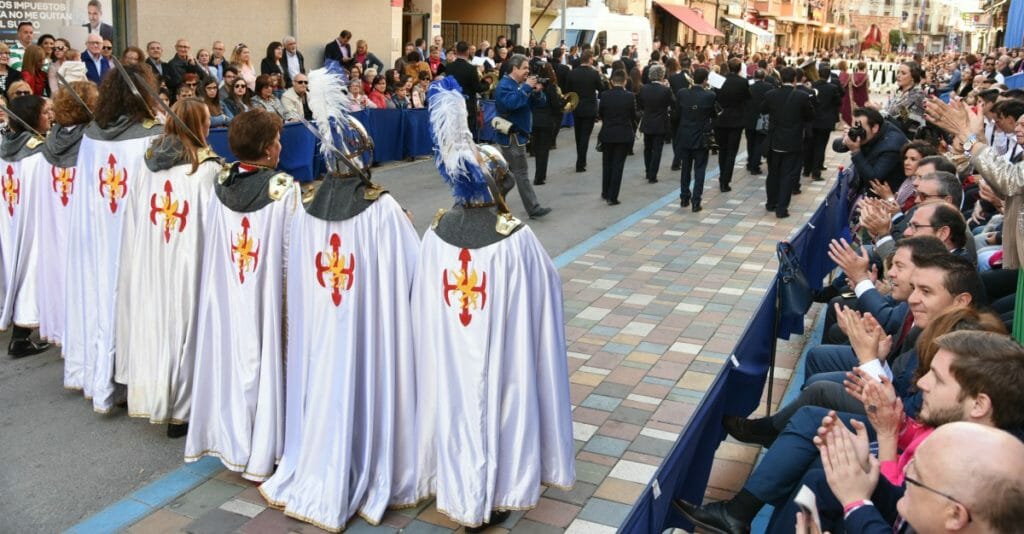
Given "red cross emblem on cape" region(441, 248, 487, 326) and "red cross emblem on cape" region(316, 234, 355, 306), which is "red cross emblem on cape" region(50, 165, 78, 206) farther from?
"red cross emblem on cape" region(441, 248, 487, 326)

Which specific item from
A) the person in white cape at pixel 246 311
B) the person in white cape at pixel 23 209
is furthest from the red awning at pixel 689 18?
the person in white cape at pixel 246 311

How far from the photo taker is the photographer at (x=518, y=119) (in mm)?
11227

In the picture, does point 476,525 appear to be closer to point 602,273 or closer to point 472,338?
point 472,338

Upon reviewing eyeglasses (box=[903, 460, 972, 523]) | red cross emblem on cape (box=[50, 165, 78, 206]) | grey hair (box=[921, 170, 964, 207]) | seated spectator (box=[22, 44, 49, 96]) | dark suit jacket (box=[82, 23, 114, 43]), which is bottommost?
eyeglasses (box=[903, 460, 972, 523])

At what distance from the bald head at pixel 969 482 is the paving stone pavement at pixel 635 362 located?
1.76 m

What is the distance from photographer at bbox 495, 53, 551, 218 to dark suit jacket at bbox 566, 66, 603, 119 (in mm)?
3135

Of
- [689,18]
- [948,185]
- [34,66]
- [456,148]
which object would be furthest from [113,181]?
[689,18]

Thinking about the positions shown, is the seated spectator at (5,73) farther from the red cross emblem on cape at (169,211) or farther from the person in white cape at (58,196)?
the red cross emblem on cape at (169,211)

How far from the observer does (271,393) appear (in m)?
4.82

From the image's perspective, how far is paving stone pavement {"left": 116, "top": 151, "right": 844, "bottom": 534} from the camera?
4.61 meters

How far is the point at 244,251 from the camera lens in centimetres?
482

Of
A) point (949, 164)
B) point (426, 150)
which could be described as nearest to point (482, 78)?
point (426, 150)

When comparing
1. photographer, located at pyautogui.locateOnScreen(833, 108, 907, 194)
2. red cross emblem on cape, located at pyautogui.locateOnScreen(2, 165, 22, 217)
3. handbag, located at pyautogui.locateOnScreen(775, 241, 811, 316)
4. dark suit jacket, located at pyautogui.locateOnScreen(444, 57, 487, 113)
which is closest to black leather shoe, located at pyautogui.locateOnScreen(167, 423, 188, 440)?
red cross emblem on cape, located at pyautogui.locateOnScreen(2, 165, 22, 217)

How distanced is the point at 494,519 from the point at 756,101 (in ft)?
34.7
